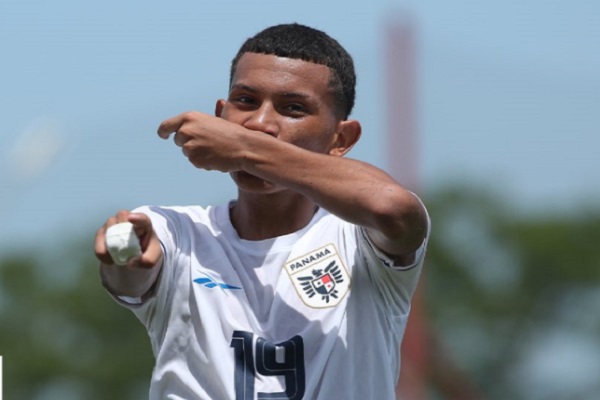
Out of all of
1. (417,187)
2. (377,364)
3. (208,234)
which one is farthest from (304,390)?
(417,187)

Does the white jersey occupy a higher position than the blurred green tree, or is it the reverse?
the white jersey

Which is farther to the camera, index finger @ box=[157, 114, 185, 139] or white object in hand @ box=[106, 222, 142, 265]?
index finger @ box=[157, 114, 185, 139]

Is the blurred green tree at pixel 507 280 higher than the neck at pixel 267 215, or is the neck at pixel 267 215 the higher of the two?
the neck at pixel 267 215

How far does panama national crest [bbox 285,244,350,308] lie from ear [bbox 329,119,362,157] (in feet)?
1.74

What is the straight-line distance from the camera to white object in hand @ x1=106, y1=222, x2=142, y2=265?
20.7ft

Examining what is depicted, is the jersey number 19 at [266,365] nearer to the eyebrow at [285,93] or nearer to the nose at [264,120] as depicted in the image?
the nose at [264,120]

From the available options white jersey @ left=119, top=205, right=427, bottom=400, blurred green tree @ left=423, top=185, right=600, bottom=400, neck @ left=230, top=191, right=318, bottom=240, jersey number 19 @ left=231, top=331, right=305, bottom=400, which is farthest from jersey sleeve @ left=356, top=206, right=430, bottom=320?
blurred green tree @ left=423, top=185, right=600, bottom=400

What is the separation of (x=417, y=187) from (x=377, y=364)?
1286cm

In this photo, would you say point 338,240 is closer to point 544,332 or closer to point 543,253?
point 544,332

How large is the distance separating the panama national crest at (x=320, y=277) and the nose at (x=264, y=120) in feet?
1.78

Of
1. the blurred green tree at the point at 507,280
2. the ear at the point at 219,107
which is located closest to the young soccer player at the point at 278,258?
the ear at the point at 219,107

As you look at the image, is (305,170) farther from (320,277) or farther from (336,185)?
(320,277)

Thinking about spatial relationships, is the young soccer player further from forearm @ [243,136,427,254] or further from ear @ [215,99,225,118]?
ear @ [215,99,225,118]

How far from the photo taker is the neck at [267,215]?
7195 mm
